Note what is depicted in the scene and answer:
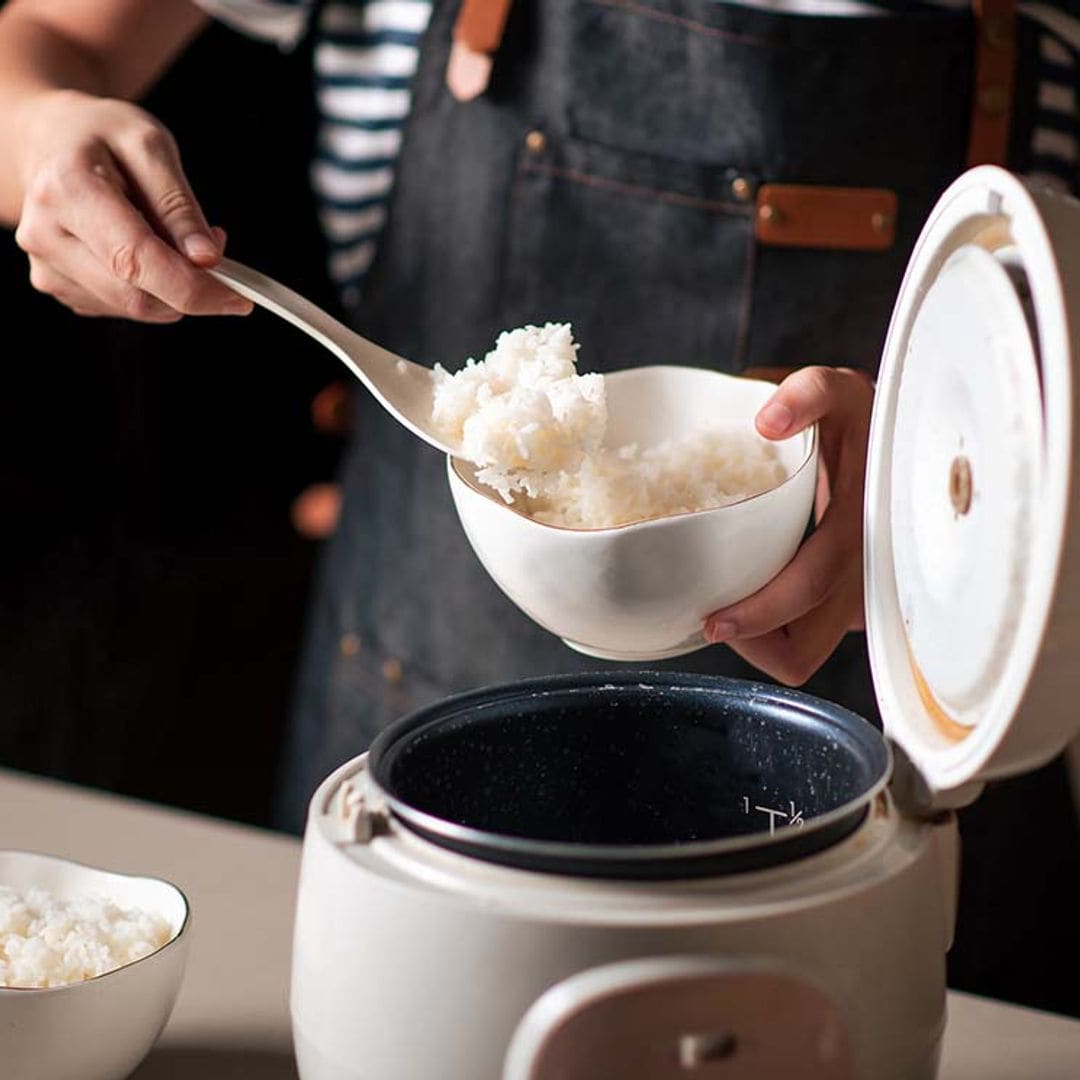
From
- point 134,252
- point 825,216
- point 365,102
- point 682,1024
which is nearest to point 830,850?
point 682,1024

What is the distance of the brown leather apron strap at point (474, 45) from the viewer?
1.36 metres

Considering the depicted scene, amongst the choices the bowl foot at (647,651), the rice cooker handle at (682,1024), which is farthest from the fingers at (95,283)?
the rice cooker handle at (682,1024)

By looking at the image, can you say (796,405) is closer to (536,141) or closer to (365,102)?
(536,141)

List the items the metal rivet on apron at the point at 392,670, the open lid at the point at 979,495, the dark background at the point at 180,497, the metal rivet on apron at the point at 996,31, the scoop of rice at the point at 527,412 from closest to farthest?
the open lid at the point at 979,495 < the scoop of rice at the point at 527,412 < the metal rivet on apron at the point at 996,31 < the metal rivet on apron at the point at 392,670 < the dark background at the point at 180,497

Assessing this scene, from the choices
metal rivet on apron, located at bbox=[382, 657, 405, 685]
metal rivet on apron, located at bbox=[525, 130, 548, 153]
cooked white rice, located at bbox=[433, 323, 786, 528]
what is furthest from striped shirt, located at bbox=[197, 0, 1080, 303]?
cooked white rice, located at bbox=[433, 323, 786, 528]

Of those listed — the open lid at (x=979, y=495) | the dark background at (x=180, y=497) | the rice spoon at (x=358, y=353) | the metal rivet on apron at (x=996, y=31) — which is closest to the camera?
the open lid at (x=979, y=495)

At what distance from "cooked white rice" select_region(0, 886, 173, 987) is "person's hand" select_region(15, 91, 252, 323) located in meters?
0.38

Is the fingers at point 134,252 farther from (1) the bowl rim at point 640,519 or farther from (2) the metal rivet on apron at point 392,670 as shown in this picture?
(2) the metal rivet on apron at point 392,670

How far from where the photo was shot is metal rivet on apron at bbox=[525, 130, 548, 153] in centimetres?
138

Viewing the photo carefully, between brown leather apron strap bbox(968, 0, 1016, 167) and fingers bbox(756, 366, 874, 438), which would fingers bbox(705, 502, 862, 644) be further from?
brown leather apron strap bbox(968, 0, 1016, 167)

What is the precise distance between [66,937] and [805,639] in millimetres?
490

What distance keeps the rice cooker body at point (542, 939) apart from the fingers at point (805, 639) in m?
0.31

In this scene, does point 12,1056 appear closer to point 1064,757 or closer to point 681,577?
point 681,577

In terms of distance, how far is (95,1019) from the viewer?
77cm
